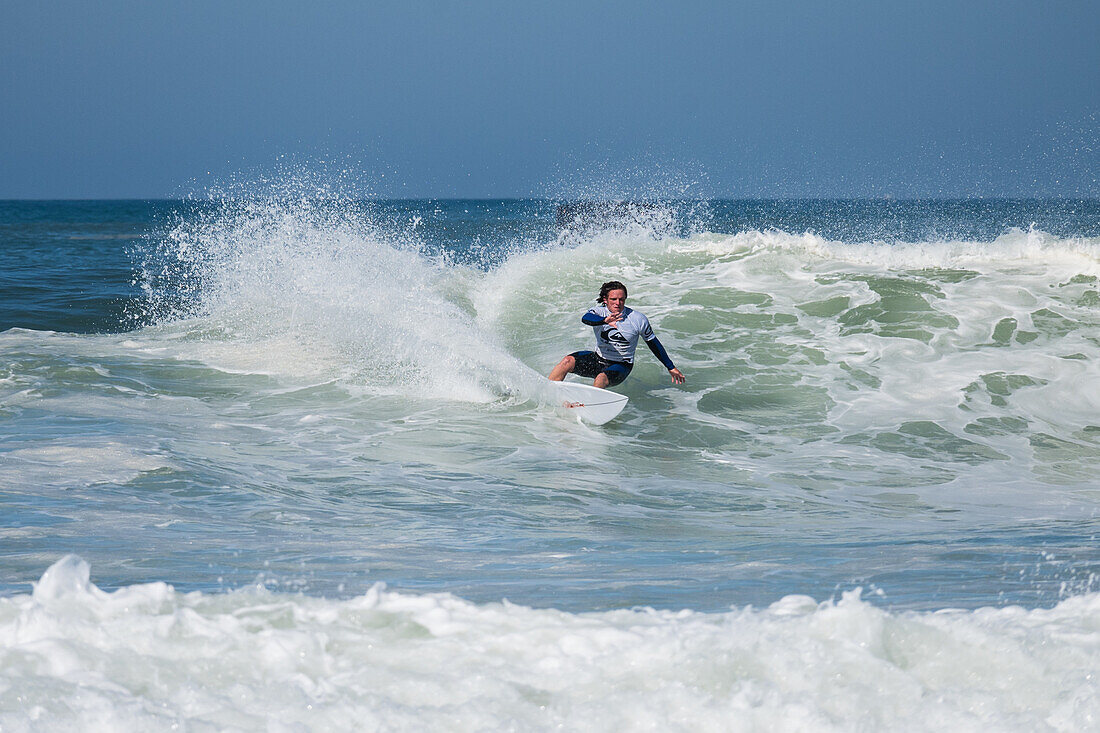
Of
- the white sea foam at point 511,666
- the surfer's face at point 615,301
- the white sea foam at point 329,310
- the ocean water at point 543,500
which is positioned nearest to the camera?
the white sea foam at point 511,666

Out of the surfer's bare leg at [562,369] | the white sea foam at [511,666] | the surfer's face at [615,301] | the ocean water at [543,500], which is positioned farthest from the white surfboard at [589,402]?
the white sea foam at [511,666]

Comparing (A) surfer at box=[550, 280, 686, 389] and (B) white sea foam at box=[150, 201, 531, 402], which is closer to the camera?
(A) surfer at box=[550, 280, 686, 389]

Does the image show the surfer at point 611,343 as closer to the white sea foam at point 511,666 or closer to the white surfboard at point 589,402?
the white surfboard at point 589,402

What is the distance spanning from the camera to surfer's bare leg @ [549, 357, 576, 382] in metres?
9.63

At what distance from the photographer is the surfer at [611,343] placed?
9.64 m

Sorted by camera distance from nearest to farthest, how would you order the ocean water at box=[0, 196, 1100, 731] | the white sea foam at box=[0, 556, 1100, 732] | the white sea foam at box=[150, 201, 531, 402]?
1. the white sea foam at box=[0, 556, 1100, 732]
2. the ocean water at box=[0, 196, 1100, 731]
3. the white sea foam at box=[150, 201, 531, 402]

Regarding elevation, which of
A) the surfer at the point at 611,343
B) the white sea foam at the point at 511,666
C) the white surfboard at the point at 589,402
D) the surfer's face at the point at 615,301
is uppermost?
the surfer's face at the point at 615,301

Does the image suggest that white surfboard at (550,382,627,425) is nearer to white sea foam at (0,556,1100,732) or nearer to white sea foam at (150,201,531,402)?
white sea foam at (150,201,531,402)

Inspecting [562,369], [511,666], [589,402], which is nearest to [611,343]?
[562,369]

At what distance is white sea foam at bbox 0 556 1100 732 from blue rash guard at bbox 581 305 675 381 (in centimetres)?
639

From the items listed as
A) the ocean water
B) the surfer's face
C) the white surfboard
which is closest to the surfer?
the surfer's face

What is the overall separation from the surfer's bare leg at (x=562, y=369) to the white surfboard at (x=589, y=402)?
0.57 m

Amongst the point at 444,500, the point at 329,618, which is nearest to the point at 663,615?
the point at 329,618

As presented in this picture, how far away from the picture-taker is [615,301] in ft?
31.6
